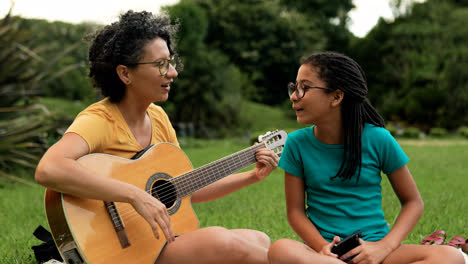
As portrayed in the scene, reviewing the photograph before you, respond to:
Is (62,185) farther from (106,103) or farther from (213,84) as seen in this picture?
(213,84)

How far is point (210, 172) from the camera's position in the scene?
9.23 feet

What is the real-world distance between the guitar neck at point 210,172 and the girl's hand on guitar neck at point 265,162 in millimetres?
57

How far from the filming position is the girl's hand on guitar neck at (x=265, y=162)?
2.91 m

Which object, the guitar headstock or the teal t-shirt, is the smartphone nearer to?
the teal t-shirt

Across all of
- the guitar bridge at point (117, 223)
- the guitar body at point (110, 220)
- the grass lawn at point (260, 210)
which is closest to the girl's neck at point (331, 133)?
the guitar body at point (110, 220)

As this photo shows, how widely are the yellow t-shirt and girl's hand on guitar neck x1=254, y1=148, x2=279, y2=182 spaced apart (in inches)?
25.3

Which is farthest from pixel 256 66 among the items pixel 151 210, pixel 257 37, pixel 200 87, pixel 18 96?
pixel 151 210

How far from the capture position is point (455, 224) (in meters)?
4.25

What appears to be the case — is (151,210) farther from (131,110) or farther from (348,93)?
(348,93)

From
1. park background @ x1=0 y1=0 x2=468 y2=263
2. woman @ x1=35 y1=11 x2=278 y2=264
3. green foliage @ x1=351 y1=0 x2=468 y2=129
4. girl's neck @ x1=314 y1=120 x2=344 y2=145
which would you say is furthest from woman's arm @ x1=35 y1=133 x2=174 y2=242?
green foliage @ x1=351 y1=0 x2=468 y2=129

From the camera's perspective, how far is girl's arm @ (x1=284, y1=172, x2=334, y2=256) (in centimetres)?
234

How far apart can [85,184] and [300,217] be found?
1080 millimetres

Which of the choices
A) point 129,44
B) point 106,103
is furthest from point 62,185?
point 129,44

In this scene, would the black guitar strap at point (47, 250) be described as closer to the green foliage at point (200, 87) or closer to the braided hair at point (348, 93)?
the braided hair at point (348, 93)
